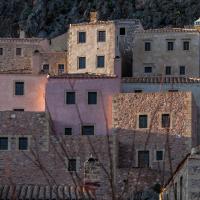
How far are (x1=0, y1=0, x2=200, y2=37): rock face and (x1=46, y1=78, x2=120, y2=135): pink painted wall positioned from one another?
34.8 metres

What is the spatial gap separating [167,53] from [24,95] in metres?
13.6

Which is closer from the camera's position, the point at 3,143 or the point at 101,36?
the point at 3,143

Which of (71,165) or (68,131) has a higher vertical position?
(68,131)

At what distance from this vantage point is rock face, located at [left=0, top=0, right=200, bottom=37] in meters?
93.9

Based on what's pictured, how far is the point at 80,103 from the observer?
56.9 metres

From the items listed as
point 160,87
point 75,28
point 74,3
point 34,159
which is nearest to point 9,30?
point 74,3

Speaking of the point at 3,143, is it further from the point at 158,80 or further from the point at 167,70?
the point at 167,70

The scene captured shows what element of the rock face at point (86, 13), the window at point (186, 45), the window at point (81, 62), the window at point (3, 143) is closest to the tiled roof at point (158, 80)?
the window at point (81, 62)

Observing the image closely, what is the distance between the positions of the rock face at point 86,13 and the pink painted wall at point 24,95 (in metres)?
32.1

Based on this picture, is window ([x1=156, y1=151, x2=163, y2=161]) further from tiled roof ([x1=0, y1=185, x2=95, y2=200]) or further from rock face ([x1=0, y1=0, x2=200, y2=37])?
rock face ([x1=0, y1=0, x2=200, y2=37])

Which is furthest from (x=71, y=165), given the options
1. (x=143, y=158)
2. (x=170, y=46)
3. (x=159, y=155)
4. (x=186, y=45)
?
(x=186, y=45)

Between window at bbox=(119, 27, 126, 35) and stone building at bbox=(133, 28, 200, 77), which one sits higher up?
window at bbox=(119, 27, 126, 35)

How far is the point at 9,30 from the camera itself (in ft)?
320

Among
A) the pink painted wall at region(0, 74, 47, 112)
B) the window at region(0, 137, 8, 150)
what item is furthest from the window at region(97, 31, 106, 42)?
the window at region(0, 137, 8, 150)
